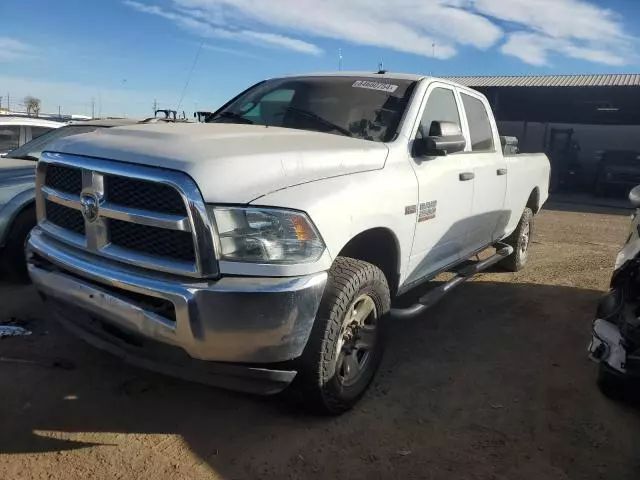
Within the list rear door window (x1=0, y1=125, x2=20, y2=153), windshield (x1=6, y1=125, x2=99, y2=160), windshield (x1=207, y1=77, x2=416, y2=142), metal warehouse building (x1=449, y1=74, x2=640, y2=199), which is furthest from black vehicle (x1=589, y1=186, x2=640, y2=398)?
metal warehouse building (x1=449, y1=74, x2=640, y2=199)

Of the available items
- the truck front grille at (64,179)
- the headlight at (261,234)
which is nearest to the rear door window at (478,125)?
the headlight at (261,234)

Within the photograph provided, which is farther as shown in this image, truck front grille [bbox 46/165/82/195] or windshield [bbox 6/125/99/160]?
windshield [bbox 6/125/99/160]

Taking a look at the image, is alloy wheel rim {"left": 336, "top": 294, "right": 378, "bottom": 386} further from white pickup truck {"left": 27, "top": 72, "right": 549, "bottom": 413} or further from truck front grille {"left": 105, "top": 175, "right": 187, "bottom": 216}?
truck front grille {"left": 105, "top": 175, "right": 187, "bottom": 216}

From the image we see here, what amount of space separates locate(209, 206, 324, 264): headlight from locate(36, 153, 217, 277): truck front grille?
84mm

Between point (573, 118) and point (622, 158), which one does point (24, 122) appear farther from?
point (573, 118)

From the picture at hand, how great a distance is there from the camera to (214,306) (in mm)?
2412

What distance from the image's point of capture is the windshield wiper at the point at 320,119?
3.71 meters

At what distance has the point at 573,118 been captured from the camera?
23078mm

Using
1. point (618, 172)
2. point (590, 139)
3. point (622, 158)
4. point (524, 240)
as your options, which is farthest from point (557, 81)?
point (524, 240)

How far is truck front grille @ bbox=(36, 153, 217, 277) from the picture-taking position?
2457mm

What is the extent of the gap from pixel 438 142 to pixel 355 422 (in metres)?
1.80

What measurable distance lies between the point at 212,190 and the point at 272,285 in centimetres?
50

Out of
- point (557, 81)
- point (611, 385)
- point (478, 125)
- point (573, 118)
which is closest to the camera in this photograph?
point (611, 385)

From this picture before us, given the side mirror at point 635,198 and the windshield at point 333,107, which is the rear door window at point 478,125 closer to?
the windshield at point 333,107
